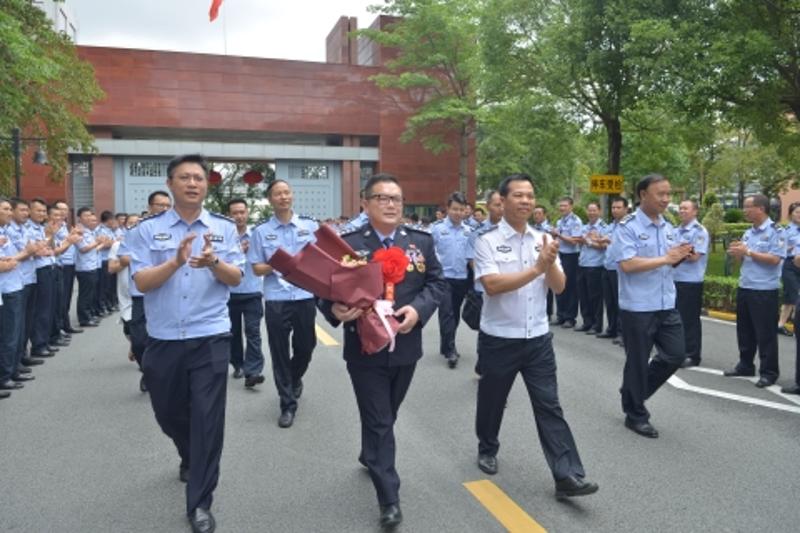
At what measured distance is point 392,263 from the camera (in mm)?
3547

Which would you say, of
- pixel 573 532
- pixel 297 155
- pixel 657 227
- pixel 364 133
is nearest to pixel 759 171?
pixel 364 133

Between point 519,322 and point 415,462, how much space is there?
128 centimetres

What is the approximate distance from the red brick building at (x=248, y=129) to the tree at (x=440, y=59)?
4.77 m

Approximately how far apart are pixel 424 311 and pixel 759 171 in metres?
38.6

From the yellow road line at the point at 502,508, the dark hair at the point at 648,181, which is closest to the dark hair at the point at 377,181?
the yellow road line at the point at 502,508

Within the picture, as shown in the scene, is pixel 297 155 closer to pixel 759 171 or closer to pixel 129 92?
pixel 129 92

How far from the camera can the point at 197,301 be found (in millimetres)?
3703

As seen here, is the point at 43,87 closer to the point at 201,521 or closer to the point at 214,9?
the point at 214,9

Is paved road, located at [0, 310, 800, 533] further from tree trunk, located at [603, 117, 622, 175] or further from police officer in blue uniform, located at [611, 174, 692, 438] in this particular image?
tree trunk, located at [603, 117, 622, 175]

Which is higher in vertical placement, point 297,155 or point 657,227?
point 297,155

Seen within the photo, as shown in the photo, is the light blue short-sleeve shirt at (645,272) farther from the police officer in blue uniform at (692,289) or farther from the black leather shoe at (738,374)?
the police officer in blue uniform at (692,289)

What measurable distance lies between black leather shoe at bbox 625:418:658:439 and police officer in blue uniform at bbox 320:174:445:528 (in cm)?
226

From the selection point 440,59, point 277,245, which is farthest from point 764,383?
point 440,59

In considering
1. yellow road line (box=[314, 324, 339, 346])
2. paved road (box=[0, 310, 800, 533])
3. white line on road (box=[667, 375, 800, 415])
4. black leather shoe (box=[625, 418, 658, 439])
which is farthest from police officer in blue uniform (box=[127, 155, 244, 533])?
yellow road line (box=[314, 324, 339, 346])
